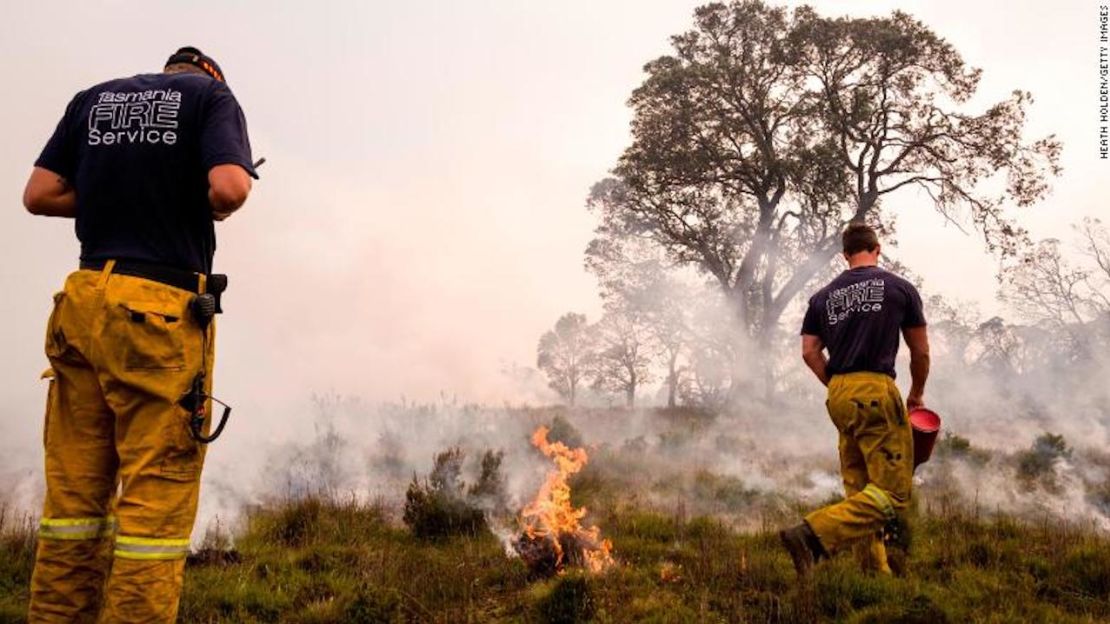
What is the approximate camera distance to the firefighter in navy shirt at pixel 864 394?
373 cm

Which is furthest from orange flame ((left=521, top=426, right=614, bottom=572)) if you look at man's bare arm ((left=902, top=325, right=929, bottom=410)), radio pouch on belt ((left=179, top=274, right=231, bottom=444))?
radio pouch on belt ((left=179, top=274, right=231, bottom=444))

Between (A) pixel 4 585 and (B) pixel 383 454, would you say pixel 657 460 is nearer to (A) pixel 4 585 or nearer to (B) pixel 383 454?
(B) pixel 383 454

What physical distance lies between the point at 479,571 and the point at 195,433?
2717 mm

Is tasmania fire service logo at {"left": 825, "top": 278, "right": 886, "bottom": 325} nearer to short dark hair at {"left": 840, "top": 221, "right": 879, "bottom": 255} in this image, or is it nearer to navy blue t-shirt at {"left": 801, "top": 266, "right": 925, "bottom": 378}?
navy blue t-shirt at {"left": 801, "top": 266, "right": 925, "bottom": 378}

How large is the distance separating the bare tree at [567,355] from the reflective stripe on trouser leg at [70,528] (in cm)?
3777

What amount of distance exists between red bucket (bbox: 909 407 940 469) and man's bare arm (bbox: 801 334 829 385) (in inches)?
23.3

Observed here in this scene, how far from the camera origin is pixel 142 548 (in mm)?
2031

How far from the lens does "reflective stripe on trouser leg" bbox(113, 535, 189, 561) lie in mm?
2021

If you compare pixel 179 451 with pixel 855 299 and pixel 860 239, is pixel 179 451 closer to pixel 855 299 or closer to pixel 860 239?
pixel 855 299

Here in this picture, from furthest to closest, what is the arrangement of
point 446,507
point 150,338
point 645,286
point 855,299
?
point 645,286 < point 446,507 < point 855,299 < point 150,338

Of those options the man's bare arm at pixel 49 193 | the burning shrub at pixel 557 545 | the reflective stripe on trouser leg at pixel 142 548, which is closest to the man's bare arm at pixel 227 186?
the man's bare arm at pixel 49 193

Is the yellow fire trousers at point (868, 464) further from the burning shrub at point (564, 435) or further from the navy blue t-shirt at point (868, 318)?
the burning shrub at point (564, 435)

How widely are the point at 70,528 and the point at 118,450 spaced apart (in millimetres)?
326

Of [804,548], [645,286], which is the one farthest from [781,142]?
[804,548]
